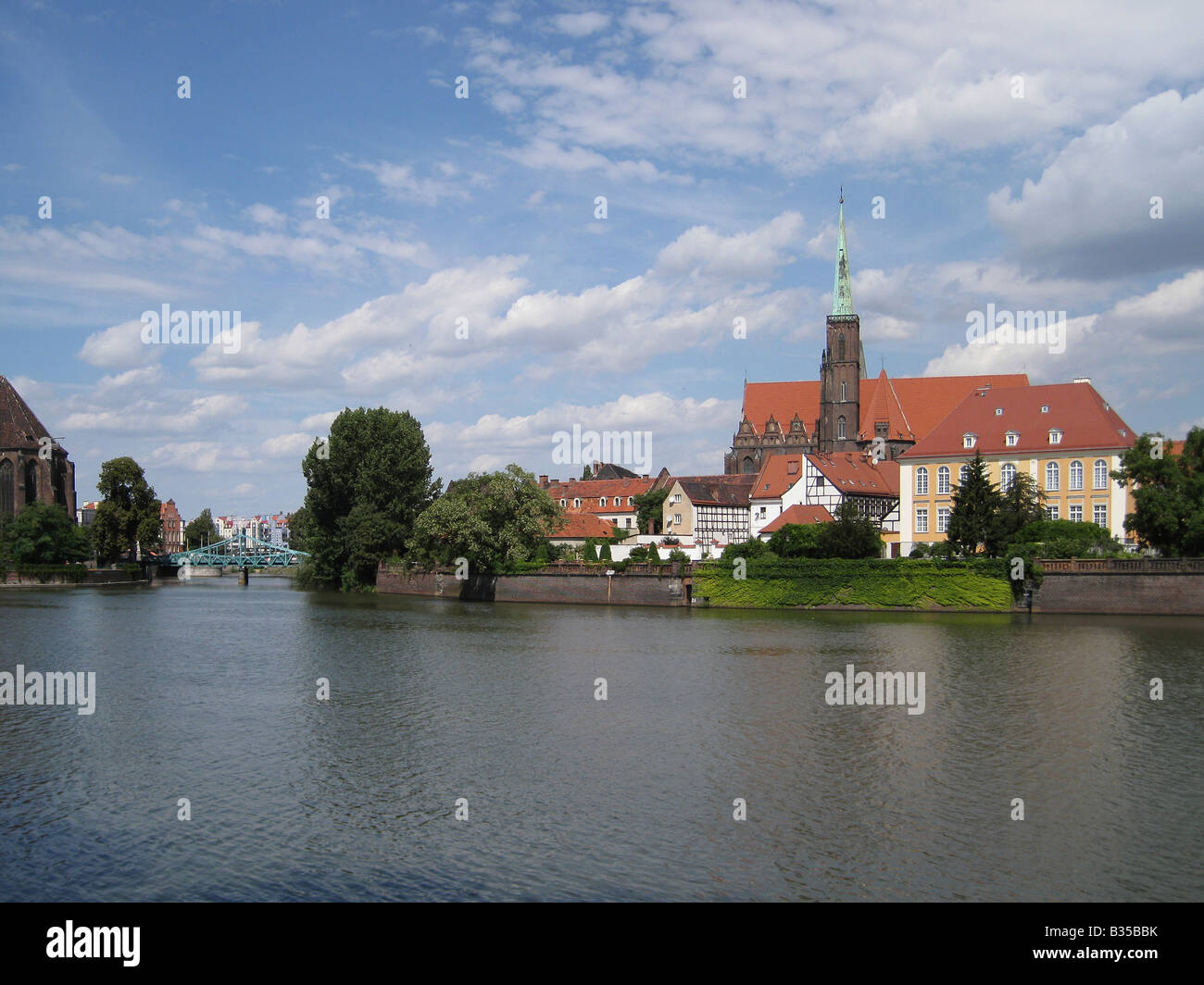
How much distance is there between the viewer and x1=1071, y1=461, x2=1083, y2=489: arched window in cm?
6894

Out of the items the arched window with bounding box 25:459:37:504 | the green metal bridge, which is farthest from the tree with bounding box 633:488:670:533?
the arched window with bounding box 25:459:37:504

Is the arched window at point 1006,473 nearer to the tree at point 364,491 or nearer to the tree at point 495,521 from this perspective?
the tree at point 495,521

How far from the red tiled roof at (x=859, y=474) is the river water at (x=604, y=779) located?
50067 mm

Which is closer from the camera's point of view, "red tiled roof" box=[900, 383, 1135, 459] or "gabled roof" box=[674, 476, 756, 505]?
"red tiled roof" box=[900, 383, 1135, 459]

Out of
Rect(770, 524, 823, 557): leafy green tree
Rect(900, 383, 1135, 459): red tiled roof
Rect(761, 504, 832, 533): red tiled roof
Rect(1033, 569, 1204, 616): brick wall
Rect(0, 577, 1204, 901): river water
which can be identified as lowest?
Rect(0, 577, 1204, 901): river water

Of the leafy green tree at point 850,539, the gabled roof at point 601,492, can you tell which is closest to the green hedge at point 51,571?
the gabled roof at point 601,492

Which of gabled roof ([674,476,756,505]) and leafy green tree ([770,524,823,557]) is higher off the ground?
gabled roof ([674,476,756,505])

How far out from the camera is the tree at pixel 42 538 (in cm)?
9150

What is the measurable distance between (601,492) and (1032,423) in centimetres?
4821

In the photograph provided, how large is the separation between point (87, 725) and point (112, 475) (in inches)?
3280

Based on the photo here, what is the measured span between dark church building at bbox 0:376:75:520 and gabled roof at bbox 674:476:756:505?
205 ft

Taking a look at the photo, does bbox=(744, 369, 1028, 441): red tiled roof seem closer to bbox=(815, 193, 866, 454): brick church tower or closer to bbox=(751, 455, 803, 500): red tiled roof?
bbox=(815, 193, 866, 454): brick church tower

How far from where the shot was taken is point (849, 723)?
24.1 m
